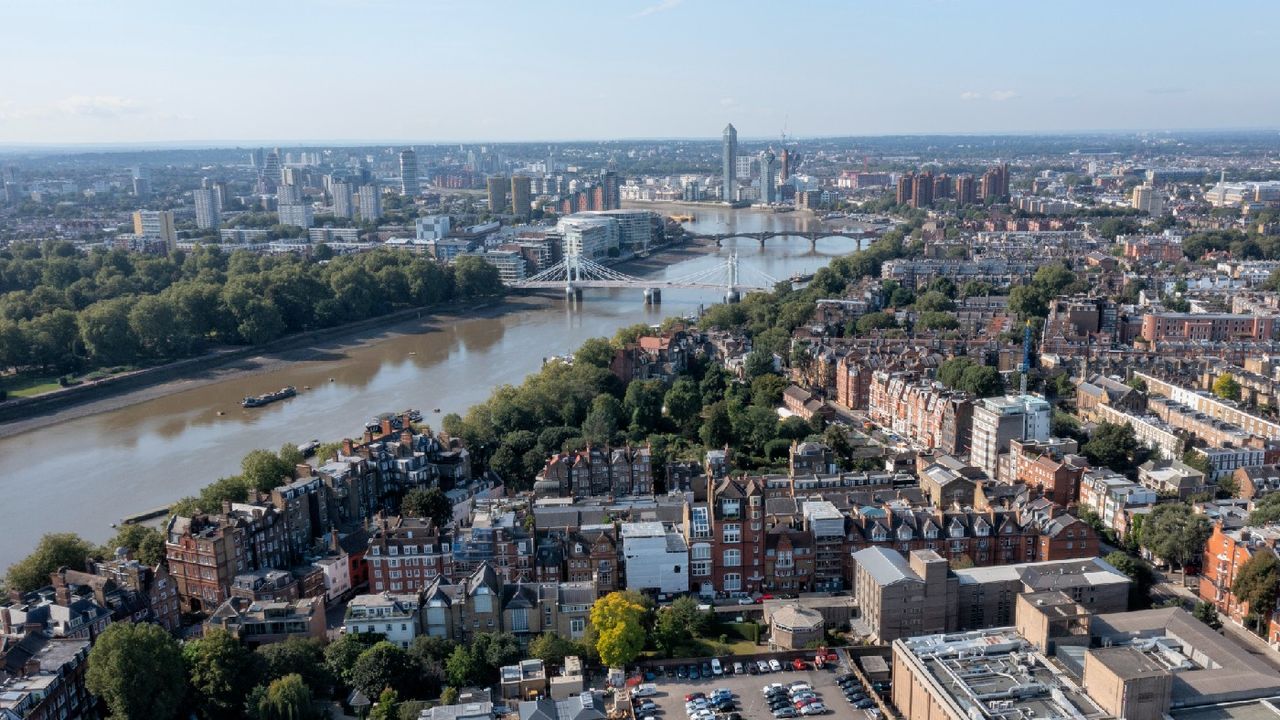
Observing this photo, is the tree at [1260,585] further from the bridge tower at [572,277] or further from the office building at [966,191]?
the office building at [966,191]

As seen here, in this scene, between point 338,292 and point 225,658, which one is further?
point 338,292

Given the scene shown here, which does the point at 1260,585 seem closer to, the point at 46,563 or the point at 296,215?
the point at 46,563

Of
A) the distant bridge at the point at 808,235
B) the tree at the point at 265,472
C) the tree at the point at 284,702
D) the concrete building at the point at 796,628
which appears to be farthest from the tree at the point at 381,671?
the distant bridge at the point at 808,235

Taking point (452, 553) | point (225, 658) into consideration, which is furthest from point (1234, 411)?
point (225, 658)

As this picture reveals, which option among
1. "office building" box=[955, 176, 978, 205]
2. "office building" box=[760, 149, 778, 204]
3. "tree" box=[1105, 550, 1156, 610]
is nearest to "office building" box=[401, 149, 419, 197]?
"office building" box=[760, 149, 778, 204]

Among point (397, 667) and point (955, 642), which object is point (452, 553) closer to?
point (397, 667)

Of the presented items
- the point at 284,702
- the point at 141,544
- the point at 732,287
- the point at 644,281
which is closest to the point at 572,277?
the point at 644,281
